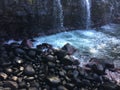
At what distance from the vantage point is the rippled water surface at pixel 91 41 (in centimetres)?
951

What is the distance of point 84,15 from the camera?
11852mm

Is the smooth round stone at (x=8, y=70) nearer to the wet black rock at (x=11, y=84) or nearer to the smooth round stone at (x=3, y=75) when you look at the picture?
the smooth round stone at (x=3, y=75)

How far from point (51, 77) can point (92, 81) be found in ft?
3.90

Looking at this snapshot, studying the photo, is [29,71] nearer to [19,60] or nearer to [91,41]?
[19,60]

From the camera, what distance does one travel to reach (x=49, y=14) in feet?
34.6

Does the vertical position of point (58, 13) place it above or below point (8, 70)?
above

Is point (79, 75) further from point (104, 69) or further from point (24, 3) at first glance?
point (24, 3)

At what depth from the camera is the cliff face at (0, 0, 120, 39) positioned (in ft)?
30.7

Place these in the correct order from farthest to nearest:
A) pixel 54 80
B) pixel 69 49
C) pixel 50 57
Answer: pixel 69 49
pixel 50 57
pixel 54 80

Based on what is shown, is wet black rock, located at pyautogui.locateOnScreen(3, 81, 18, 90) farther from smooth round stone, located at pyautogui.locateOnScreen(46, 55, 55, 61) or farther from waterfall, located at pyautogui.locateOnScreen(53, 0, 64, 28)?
waterfall, located at pyautogui.locateOnScreen(53, 0, 64, 28)

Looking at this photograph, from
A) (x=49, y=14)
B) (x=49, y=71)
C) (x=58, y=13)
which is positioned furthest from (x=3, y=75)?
(x=58, y=13)

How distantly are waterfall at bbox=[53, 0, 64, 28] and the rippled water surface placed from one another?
426 millimetres

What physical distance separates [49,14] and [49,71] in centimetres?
360

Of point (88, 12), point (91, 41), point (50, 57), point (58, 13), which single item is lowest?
point (91, 41)
